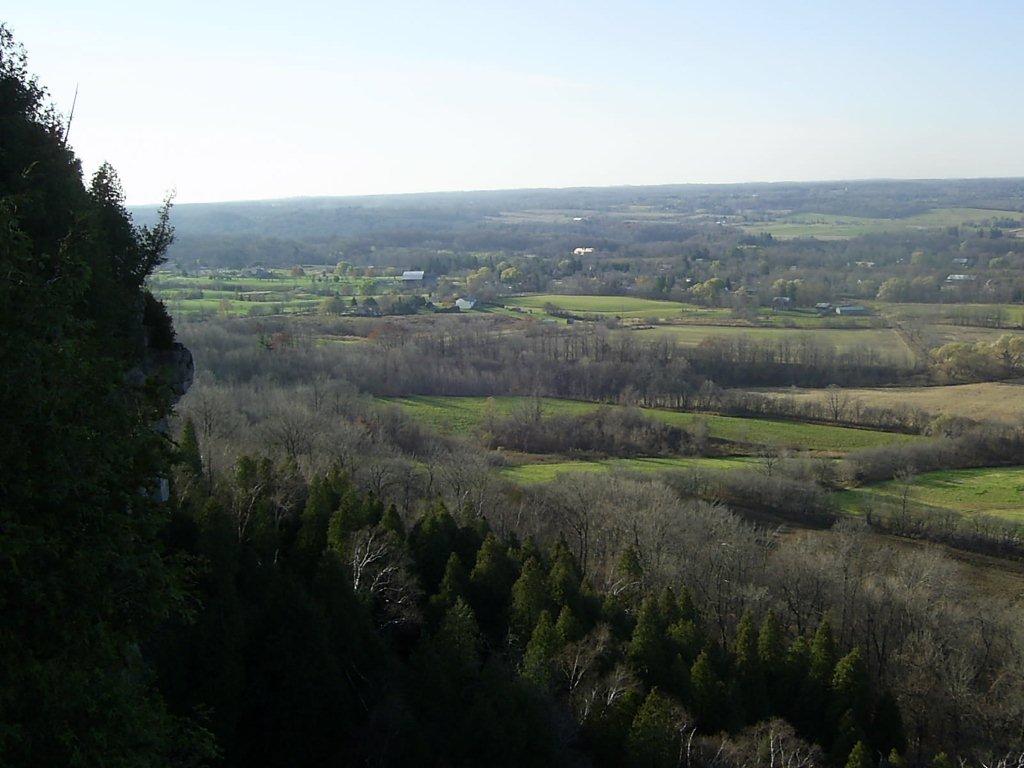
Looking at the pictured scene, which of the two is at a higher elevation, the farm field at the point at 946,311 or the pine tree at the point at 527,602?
the farm field at the point at 946,311

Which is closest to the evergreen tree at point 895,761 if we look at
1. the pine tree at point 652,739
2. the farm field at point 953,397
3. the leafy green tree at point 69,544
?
the pine tree at point 652,739

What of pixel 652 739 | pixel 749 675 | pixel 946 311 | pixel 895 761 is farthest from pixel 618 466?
pixel 946 311

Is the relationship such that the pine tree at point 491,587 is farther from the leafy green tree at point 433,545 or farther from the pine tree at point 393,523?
the pine tree at point 393,523

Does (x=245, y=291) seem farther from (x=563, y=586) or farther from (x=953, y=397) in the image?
(x=563, y=586)

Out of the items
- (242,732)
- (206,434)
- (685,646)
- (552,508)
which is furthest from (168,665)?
(552,508)

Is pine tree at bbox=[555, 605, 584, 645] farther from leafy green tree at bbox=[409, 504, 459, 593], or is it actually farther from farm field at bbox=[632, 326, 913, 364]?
farm field at bbox=[632, 326, 913, 364]
